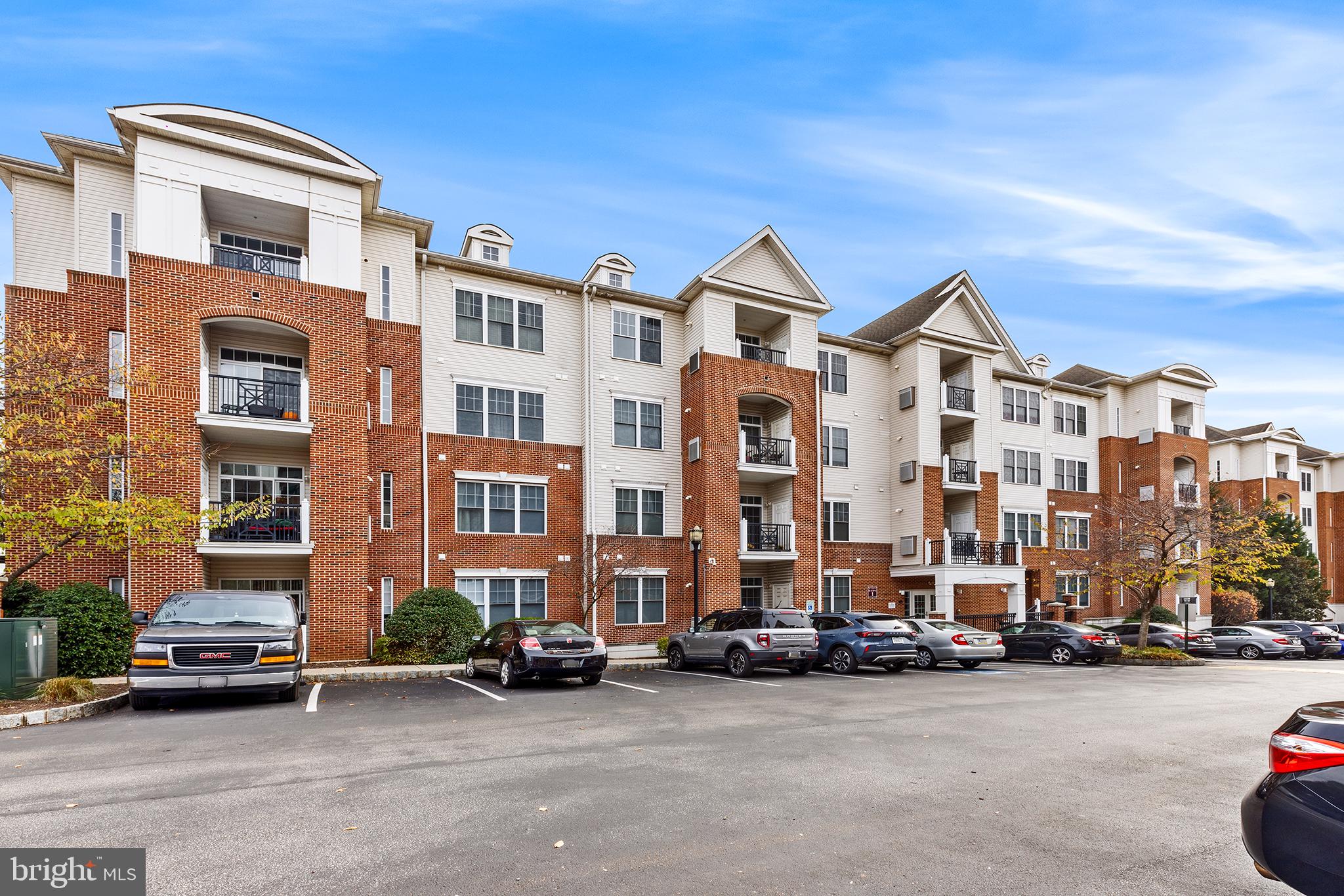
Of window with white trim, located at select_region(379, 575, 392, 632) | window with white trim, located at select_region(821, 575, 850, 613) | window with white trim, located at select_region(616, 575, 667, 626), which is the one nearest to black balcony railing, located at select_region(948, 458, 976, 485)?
window with white trim, located at select_region(821, 575, 850, 613)

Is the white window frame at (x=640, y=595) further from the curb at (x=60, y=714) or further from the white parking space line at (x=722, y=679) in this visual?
the curb at (x=60, y=714)

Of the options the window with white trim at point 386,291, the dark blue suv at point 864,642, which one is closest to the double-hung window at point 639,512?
the dark blue suv at point 864,642

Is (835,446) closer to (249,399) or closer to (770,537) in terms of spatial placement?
(770,537)

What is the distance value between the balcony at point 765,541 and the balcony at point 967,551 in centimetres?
602

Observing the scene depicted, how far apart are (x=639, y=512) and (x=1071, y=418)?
23304 mm

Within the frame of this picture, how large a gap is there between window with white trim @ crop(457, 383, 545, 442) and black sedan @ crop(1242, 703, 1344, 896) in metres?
21.7

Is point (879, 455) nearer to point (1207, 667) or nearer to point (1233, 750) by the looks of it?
point (1207, 667)

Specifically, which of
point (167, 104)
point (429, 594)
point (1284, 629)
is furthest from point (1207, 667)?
point (167, 104)

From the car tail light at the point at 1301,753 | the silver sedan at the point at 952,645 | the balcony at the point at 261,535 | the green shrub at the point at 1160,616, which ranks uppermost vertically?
the balcony at the point at 261,535

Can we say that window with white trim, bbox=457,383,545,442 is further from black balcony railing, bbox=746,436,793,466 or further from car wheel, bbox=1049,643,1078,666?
car wheel, bbox=1049,643,1078,666

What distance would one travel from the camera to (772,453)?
89.6 ft

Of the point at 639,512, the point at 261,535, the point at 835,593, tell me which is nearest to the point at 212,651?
the point at 261,535

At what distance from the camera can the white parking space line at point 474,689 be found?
13.9m

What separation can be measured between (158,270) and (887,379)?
82.4ft
